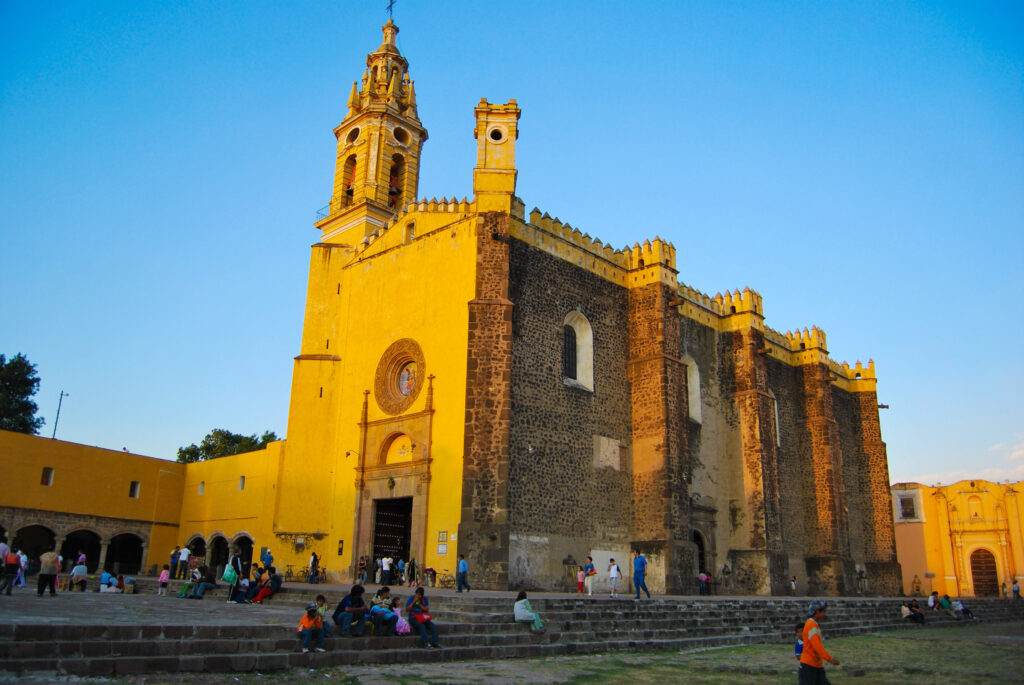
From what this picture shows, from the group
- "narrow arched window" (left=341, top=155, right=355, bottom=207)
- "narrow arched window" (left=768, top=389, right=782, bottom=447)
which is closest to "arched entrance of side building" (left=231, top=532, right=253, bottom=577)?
"narrow arched window" (left=341, top=155, right=355, bottom=207)

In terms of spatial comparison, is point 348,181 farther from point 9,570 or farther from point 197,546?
point 9,570

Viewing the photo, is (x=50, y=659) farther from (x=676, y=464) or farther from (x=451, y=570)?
(x=676, y=464)

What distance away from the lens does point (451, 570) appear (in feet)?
56.5

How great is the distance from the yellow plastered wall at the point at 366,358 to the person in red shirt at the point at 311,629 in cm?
859

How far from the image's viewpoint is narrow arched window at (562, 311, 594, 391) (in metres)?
21.1

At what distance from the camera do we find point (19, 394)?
36.2 metres

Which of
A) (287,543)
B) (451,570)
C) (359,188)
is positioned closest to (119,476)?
(287,543)

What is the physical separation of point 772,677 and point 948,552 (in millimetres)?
31835

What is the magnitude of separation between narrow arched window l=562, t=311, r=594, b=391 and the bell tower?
810 cm

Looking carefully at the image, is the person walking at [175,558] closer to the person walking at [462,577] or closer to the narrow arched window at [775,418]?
the person walking at [462,577]

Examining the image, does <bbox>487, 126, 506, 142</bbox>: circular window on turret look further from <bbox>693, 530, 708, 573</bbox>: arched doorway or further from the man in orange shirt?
the man in orange shirt

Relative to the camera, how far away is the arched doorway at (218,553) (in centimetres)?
2809

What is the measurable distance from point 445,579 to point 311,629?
27.9 feet

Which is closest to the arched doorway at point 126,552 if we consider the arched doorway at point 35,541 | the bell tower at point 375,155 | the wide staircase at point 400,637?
the arched doorway at point 35,541
